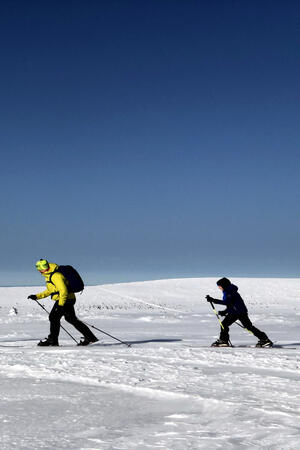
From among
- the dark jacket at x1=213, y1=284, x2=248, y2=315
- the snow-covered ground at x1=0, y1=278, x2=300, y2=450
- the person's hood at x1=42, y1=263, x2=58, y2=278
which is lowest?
the snow-covered ground at x1=0, y1=278, x2=300, y2=450

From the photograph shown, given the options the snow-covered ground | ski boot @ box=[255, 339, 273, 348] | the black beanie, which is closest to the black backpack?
the snow-covered ground

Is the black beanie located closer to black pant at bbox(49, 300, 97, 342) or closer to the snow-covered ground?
the snow-covered ground

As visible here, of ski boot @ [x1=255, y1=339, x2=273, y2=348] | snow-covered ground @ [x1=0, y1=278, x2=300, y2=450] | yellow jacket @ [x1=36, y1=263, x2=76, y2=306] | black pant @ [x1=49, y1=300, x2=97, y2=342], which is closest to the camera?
snow-covered ground @ [x1=0, y1=278, x2=300, y2=450]

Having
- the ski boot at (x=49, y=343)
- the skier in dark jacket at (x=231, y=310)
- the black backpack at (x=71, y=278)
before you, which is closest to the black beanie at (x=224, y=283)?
the skier in dark jacket at (x=231, y=310)

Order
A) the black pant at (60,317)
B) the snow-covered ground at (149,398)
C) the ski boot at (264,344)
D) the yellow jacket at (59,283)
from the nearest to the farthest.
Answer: the snow-covered ground at (149,398) < the ski boot at (264,344) < the yellow jacket at (59,283) < the black pant at (60,317)

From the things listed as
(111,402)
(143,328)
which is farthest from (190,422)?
(143,328)

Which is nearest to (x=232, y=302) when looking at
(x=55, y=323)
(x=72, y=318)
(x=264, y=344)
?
(x=264, y=344)

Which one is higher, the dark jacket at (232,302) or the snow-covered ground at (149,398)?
the dark jacket at (232,302)

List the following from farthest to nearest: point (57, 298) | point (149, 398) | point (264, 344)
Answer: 1. point (57, 298)
2. point (264, 344)
3. point (149, 398)

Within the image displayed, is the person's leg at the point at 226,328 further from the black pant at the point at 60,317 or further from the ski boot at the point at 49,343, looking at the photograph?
the ski boot at the point at 49,343

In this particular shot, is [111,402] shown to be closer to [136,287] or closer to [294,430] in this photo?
[294,430]

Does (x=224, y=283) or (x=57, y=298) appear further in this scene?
(x=57, y=298)

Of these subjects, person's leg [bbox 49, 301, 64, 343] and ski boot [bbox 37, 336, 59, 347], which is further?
person's leg [bbox 49, 301, 64, 343]

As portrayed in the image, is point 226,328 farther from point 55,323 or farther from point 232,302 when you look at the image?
point 55,323
